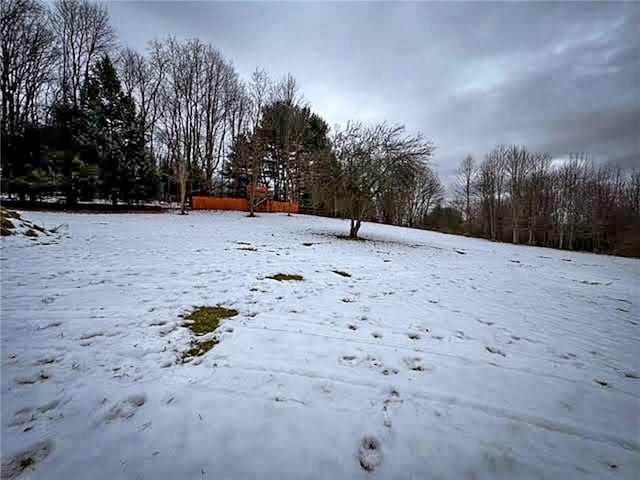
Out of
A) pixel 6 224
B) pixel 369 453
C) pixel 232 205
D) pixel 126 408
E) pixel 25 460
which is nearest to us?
pixel 25 460

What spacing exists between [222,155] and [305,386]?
27.3 metres

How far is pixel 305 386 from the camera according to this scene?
2072mm

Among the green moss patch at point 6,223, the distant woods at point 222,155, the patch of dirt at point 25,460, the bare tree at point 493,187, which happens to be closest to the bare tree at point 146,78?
the distant woods at point 222,155

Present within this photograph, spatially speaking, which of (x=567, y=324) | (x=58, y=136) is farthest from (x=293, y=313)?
(x=58, y=136)

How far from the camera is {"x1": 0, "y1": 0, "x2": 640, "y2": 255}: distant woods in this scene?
12367 mm

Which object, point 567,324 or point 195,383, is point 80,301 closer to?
point 195,383

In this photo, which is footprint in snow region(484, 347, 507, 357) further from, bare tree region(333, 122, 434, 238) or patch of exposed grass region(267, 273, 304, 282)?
bare tree region(333, 122, 434, 238)

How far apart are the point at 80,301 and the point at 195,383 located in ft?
8.43

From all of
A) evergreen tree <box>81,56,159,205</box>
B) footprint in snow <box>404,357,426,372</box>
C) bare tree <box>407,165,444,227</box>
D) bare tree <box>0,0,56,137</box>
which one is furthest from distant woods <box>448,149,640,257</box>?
bare tree <box>0,0,56,137</box>

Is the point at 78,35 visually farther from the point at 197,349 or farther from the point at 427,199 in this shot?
the point at 427,199

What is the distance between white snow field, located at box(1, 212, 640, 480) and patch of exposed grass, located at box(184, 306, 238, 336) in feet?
0.39

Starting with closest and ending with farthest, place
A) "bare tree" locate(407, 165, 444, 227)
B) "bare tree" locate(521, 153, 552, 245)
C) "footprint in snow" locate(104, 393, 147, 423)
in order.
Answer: "footprint in snow" locate(104, 393, 147, 423) → "bare tree" locate(521, 153, 552, 245) → "bare tree" locate(407, 165, 444, 227)

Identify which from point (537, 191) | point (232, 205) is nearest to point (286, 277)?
point (232, 205)

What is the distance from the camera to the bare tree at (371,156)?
37.7 ft
